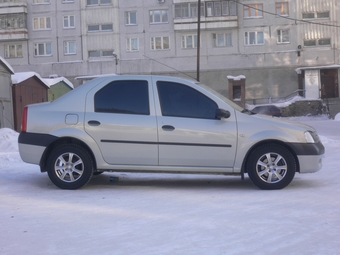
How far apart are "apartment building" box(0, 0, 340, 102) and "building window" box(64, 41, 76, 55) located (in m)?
0.10

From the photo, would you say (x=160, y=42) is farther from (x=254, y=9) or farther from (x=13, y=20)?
(x=13, y=20)

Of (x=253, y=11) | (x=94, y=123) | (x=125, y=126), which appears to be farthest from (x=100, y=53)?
(x=125, y=126)

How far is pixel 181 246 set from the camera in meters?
4.88

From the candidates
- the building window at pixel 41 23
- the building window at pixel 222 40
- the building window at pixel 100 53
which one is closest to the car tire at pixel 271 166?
the building window at pixel 222 40

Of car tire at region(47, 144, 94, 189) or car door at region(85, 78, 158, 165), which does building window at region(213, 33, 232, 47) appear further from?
car tire at region(47, 144, 94, 189)

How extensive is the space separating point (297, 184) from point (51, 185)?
395cm

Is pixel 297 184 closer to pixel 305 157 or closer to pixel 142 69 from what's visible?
pixel 305 157

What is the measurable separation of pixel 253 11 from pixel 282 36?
139 inches

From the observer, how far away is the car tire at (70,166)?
316 inches

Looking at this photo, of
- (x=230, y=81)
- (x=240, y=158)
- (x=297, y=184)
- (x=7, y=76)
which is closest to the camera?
(x=240, y=158)

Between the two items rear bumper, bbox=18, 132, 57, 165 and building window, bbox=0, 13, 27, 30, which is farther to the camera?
building window, bbox=0, 13, 27, 30

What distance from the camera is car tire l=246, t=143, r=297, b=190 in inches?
311

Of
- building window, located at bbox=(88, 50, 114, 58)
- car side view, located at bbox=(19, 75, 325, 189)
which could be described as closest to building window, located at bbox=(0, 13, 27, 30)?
building window, located at bbox=(88, 50, 114, 58)

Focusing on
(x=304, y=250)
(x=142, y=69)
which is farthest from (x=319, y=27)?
(x=304, y=250)
